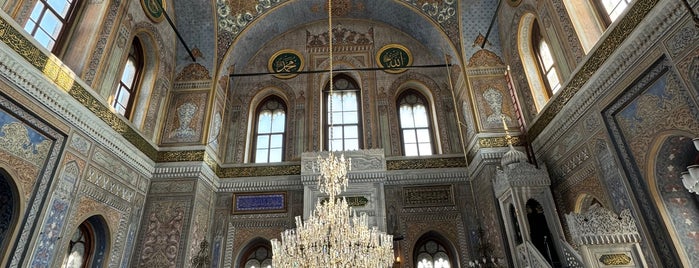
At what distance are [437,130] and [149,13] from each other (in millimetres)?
6569

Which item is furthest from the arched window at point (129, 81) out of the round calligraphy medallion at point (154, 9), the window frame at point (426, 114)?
the window frame at point (426, 114)

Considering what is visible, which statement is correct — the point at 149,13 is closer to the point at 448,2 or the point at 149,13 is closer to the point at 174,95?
the point at 174,95

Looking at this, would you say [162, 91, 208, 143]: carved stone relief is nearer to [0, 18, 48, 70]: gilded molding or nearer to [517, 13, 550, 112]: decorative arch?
→ [0, 18, 48, 70]: gilded molding

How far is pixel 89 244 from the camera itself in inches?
222

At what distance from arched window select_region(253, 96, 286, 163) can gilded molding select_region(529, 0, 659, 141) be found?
5.58 metres

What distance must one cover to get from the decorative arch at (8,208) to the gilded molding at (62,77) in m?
1.35

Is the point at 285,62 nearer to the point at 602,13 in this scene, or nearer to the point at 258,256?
the point at 258,256

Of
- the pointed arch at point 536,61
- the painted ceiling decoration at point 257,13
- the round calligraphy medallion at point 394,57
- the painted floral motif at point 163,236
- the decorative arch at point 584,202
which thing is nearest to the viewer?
the decorative arch at point 584,202

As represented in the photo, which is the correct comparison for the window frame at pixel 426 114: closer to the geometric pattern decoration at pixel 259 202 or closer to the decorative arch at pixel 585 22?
the geometric pattern decoration at pixel 259 202

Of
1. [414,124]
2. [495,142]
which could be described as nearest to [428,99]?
[414,124]

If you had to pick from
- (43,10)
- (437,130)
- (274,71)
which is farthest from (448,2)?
(43,10)

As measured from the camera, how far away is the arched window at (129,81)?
6.51m

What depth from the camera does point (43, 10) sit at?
16.0 feet

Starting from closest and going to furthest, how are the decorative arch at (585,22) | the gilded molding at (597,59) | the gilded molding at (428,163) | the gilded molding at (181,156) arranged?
the gilded molding at (597,59)
the decorative arch at (585,22)
the gilded molding at (181,156)
the gilded molding at (428,163)
